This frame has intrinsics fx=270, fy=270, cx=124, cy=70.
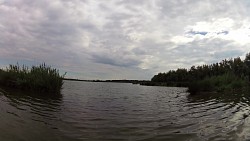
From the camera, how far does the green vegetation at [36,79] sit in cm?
2108

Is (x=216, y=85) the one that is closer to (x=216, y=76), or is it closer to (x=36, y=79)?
(x=216, y=76)

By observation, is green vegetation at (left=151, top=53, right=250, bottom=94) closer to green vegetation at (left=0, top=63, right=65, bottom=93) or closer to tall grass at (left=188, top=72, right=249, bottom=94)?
tall grass at (left=188, top=72, right=249, bottom=94)

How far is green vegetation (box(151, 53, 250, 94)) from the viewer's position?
36.1 m

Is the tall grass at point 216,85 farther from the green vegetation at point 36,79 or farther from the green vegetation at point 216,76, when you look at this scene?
the green vegetation at point 36,79

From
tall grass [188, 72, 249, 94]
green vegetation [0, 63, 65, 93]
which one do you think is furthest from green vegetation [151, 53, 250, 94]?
green vegetation [0, 63, 65, 93]

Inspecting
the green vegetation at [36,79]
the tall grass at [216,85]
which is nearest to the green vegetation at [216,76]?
the tall grass at [216,85]

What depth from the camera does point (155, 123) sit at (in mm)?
10867

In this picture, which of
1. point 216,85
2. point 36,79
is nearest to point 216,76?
point 216,85

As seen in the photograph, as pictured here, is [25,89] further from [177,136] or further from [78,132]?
[177,136]

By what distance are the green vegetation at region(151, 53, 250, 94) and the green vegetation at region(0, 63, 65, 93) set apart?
19.5 meters

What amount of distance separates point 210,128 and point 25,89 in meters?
16.0

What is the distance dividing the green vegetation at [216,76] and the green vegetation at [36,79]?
19.5 metres

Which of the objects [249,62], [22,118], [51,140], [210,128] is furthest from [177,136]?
[249,62]

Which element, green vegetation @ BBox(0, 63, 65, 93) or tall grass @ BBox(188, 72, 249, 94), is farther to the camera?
tall grass @ BBox(188, 72, 249, 94)
